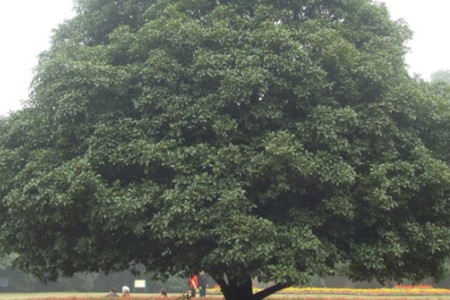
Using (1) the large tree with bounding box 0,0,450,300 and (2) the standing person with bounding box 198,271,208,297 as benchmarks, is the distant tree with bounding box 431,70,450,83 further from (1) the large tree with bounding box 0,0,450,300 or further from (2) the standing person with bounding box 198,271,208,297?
(1) the large tree with bounding box 0,0,450,300

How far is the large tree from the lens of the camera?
9.02 meters

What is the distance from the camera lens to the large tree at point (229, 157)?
902 centimetres

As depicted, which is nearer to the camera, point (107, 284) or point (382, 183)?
point (382, 183)

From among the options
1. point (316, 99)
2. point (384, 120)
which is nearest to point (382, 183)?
point (384, 120)

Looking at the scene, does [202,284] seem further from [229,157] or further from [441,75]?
[441,75]

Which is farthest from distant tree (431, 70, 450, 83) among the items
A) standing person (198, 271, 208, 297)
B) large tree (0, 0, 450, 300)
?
large tree (0, 0, 450, 300)

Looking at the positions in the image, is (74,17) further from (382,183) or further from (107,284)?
(107,284)

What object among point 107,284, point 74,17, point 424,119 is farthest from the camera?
point 107,284

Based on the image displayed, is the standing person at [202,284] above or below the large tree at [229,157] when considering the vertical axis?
below

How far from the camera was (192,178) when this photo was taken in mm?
9172

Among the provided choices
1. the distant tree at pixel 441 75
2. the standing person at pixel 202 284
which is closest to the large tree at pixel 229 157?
the standing person at pixel 202 284

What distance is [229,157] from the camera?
30.3ft

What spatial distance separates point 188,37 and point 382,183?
4.52m

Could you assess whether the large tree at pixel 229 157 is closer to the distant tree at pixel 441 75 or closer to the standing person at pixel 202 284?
the standing person at pixel 202 284
